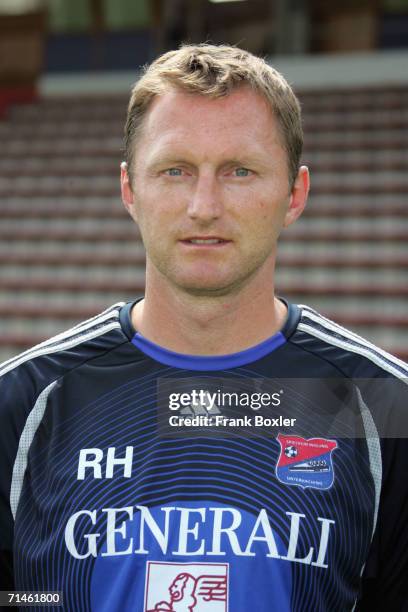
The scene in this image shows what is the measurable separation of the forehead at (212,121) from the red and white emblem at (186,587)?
1.94ft

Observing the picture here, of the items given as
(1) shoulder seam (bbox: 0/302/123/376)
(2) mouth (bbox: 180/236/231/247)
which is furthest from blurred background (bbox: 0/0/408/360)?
(2) mouth (bbox: 180/236/231/247)

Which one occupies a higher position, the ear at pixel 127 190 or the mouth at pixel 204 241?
the ear at pixel 127 190

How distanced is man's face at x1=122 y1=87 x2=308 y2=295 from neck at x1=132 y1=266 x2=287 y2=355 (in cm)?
3

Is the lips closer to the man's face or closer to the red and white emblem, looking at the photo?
the man's face

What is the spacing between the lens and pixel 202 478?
1064mm

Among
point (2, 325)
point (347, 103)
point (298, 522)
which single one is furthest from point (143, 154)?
point (347, 103)

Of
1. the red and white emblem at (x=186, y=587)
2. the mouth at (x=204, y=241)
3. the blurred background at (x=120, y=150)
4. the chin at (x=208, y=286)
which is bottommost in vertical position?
the red and white emblem at (x=186, y=587)

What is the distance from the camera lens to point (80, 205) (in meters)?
5.95

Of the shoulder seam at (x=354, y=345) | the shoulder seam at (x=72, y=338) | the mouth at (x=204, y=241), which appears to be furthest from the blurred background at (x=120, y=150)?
the mouth at (x=204, y=241)

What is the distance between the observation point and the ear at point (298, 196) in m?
1.16

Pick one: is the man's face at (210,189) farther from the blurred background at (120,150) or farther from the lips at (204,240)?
the blurred background at (120,150)

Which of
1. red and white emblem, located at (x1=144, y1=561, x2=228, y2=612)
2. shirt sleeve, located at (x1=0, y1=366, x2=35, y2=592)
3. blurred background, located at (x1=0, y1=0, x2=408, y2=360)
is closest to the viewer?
red and white emblem, located at (x1=144, y1=561, x2=228, y2=612)

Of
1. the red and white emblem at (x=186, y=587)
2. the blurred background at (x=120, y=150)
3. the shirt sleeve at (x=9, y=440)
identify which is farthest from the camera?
the blurred background at (x=120, y=150)

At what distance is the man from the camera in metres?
1.03
